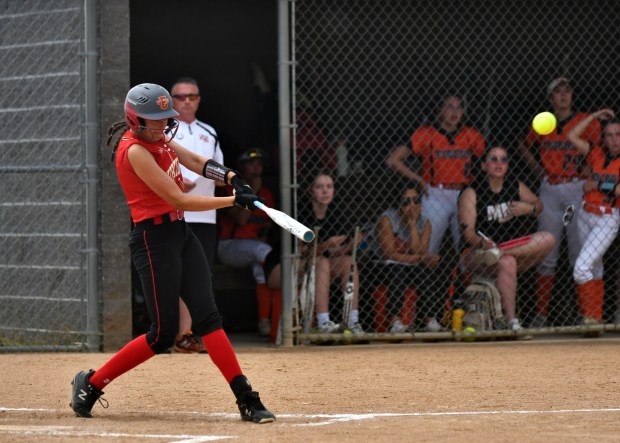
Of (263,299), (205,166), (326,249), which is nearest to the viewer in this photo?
(205,166)

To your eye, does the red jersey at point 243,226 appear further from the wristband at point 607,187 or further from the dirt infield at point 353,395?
the wristband at point 607,187

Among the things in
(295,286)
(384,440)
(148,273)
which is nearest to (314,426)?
(384,440)

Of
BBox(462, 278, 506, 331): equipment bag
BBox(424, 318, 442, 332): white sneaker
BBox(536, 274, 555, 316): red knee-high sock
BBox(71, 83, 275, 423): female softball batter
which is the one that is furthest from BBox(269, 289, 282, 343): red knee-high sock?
BBox(71, 83, 275, 423): female softball batter

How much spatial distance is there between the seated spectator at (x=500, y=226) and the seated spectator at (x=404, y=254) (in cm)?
34

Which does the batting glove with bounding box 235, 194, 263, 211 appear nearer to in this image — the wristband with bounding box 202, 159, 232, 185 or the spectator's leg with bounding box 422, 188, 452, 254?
the wristband with bounding box 202, 159, 232, 185

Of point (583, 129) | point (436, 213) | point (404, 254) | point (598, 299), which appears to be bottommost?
point (598, 299)

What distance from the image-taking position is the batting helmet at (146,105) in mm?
5512

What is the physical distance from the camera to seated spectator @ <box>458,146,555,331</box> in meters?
9.22

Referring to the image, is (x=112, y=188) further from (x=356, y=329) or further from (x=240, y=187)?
(x=240, y=187)

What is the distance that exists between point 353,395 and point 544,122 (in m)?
3.55

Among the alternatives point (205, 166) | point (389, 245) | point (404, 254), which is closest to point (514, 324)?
point (404, 254)

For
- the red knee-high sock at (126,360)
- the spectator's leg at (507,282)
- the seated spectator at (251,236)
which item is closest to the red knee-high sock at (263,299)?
the seated spectator at (251,236)

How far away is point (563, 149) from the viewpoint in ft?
31.5

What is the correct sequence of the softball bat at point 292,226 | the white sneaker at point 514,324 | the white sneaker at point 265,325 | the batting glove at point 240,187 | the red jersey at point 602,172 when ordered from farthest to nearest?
the white sneaker at point 265,325 < the red jersey at point 602,172 < the white sneaker at point 514,324 < the batting glove at point 240,187 < the softball bat at point 292,226
